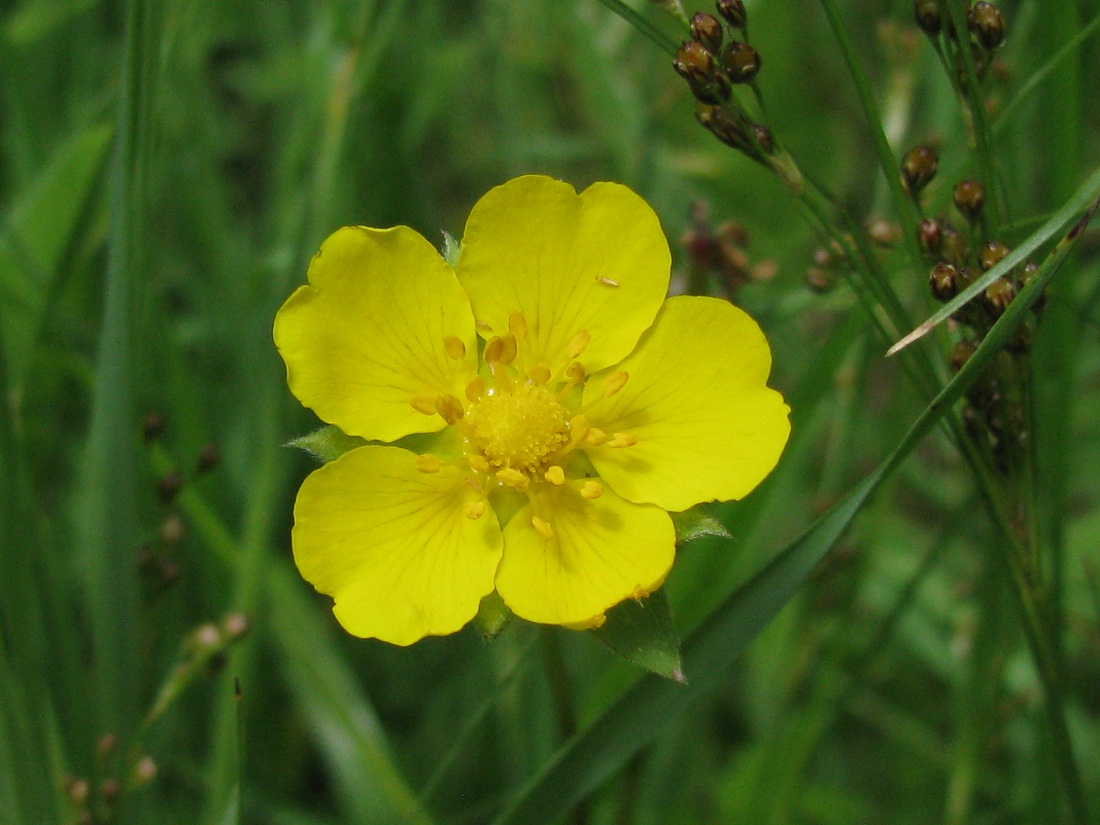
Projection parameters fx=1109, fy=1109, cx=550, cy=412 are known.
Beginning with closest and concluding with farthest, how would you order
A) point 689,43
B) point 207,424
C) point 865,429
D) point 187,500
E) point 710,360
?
1. point 689,43
2. point 710,360
3. point 187,500
4. point 207,424
5. point 865,429

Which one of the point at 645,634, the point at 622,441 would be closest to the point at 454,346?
the point at 622,441

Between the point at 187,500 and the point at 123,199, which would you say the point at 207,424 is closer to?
the point at 187,500

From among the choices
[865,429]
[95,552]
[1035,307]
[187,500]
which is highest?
[1035,307]

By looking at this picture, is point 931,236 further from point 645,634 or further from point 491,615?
point 491,615

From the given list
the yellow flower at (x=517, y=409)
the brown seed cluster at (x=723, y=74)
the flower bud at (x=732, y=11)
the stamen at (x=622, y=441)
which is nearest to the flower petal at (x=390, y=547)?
the yellow flower at (x=517, y=409)

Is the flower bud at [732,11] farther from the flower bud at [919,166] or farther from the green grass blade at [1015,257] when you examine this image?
the green grass blade at [1015,257]

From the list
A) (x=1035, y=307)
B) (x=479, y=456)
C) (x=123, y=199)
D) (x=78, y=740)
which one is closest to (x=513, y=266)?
(x=479, y=456)
